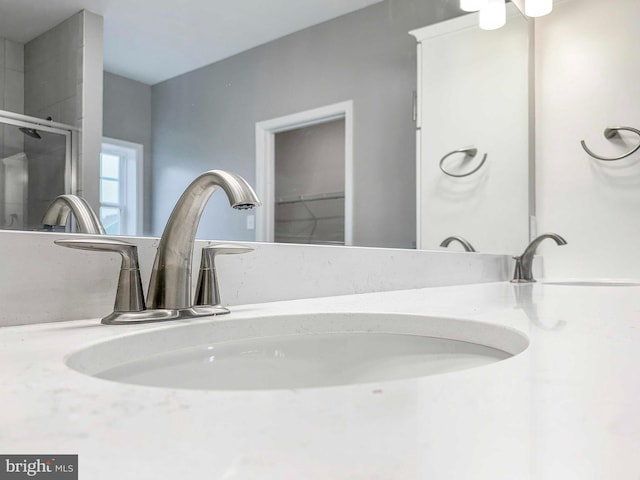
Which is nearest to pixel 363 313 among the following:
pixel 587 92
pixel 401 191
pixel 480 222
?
pixel 401 191

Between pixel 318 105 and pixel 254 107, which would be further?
pixel 318 105

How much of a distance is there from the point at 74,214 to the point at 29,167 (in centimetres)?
9

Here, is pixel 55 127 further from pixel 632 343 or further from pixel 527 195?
pixel 527 195

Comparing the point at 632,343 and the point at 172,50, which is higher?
the point at 172,50

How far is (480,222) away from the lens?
207cm

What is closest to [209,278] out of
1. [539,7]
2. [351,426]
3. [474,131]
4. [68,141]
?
[68,141]

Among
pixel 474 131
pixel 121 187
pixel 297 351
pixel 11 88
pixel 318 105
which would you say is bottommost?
pixel 297 351

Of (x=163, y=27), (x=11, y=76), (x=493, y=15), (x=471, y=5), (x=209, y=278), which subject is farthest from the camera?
(x=493, y=15)

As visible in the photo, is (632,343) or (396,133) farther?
(396,133)

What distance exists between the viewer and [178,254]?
2.34ft

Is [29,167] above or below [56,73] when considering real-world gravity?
below

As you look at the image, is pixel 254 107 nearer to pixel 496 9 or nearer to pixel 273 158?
pixel 273 158

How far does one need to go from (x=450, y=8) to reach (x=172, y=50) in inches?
52.6

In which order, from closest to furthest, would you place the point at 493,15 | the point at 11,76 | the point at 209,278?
the point at 11,76
the point at 209,278
the point at 493,15
